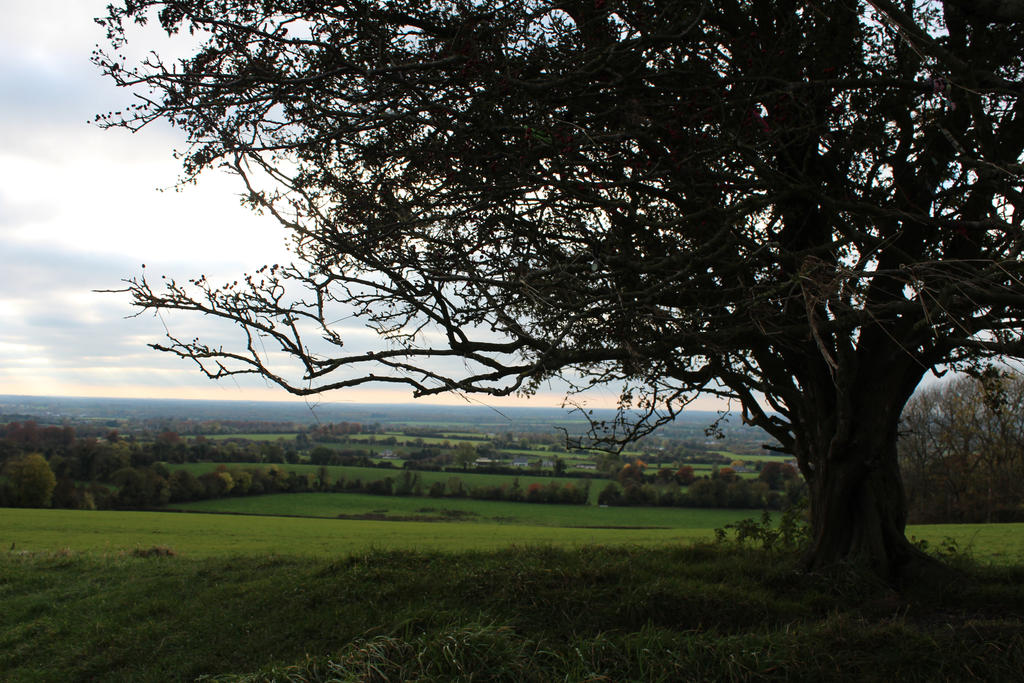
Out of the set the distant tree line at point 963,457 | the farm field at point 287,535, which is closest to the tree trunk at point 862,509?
the farm field at point 287,535

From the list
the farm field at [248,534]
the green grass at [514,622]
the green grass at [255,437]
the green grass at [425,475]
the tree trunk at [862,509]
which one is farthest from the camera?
the green grass at [255,437]

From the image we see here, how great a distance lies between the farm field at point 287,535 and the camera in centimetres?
1773

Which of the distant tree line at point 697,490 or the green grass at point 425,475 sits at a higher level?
the distant tree line at point 697,490

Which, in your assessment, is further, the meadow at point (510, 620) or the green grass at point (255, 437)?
the green grass at point (255, 437)

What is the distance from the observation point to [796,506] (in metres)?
10.2

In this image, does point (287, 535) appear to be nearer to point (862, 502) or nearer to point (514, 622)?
point (514, 622)

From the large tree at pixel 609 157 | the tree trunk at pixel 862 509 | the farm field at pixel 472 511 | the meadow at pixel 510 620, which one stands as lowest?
the farm field at pixel 472 511

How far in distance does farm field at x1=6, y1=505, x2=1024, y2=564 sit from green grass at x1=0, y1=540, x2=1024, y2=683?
7856mm

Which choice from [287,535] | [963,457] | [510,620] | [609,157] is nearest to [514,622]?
[510,620]

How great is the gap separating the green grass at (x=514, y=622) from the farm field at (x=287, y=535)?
786 cm

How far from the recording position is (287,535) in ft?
76.0

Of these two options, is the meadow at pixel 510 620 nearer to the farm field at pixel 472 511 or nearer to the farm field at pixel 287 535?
the farm field at pixel 287 535

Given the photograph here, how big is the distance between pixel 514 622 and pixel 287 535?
63.9 feet

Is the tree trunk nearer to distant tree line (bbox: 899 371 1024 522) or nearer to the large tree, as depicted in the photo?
the large tree
